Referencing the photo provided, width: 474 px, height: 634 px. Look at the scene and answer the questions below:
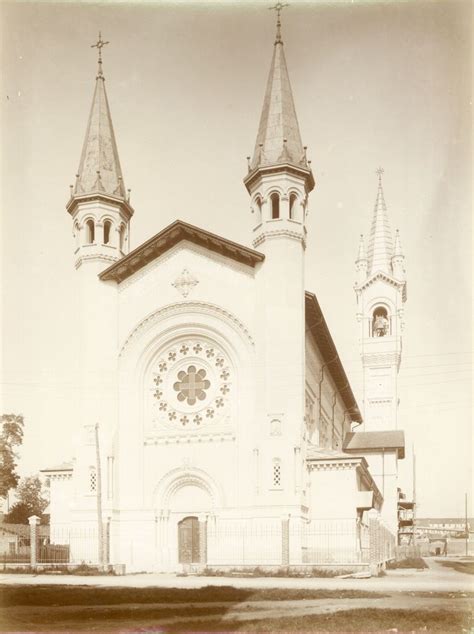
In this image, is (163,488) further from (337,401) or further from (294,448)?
(337,401)

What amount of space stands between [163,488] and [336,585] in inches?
473

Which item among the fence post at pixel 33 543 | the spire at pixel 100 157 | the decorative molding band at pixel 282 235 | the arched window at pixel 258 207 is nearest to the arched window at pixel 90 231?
the spire at pixel 100 157

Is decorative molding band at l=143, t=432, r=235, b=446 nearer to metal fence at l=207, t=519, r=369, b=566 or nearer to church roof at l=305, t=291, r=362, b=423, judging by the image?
metal fence at l=207, t=519, r=369, b=566

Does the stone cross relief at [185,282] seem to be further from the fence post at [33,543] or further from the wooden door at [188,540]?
the fence post at [33,543]

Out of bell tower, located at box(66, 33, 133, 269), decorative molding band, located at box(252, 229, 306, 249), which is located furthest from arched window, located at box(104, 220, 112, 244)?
decorative molding band, located at box(252, 229, 306, 249)

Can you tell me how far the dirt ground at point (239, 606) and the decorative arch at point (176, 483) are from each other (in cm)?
879

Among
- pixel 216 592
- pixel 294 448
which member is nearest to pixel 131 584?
pixel 216 592

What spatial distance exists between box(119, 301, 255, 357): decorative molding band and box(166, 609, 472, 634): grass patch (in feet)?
55.4

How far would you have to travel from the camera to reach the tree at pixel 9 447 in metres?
37.1

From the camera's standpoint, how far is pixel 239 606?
17.8 m

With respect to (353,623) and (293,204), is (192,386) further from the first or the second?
(353,623)

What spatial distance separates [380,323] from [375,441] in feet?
45.9

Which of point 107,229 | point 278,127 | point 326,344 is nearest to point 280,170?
point 278,127

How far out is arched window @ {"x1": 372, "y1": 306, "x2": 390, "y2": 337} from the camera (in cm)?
6438
